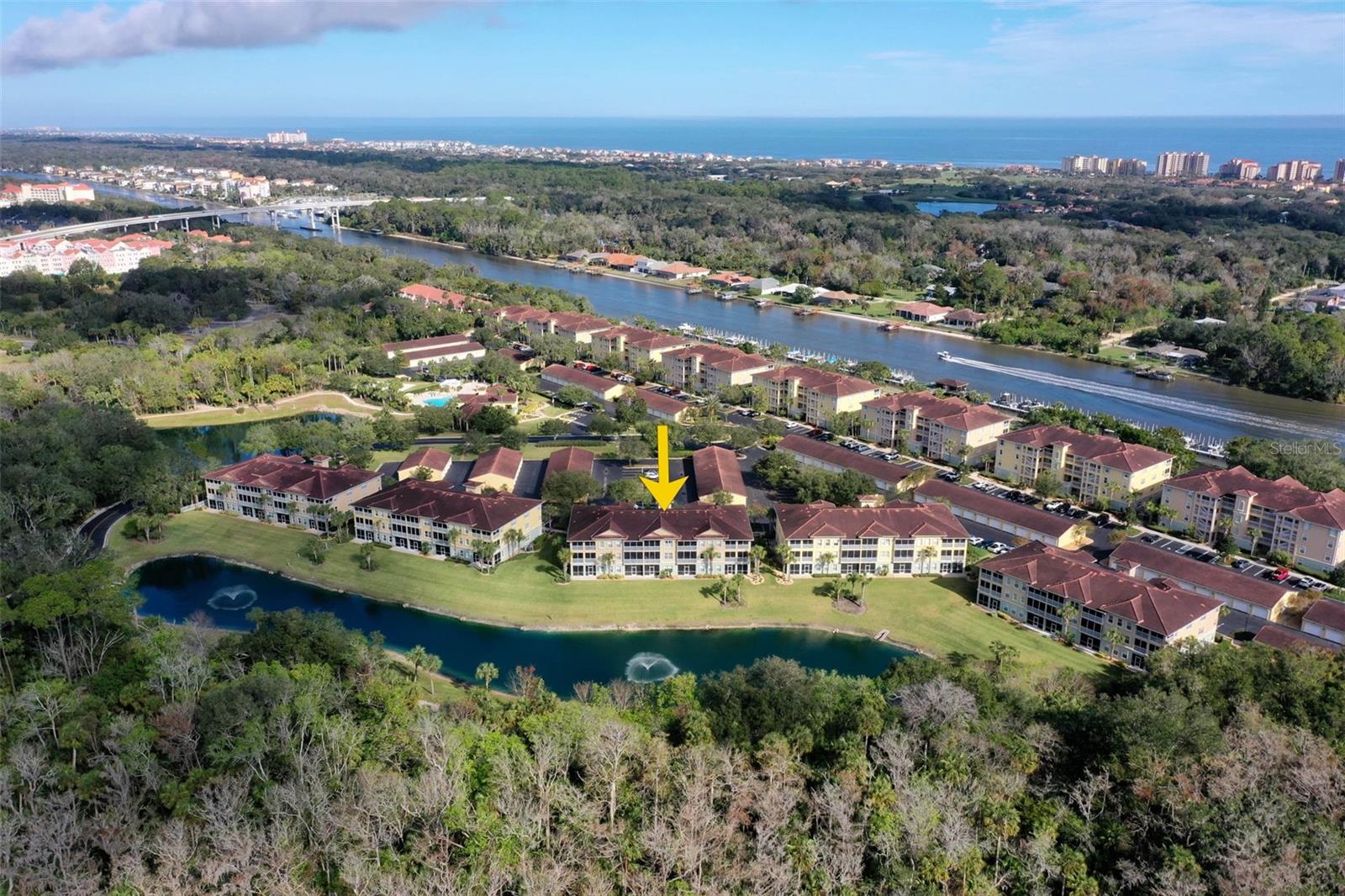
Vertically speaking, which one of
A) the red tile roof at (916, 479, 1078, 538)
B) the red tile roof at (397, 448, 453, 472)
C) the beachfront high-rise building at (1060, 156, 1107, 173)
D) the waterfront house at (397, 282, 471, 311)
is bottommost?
the red tile roof at (916, 479, 1078, 538)

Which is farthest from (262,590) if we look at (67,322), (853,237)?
(853,237)

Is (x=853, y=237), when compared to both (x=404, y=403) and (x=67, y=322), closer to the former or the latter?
(x=404, y=403)

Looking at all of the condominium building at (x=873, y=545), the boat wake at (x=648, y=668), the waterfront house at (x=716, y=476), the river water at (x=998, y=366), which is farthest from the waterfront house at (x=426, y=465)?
the river water at (x=998, y=366)

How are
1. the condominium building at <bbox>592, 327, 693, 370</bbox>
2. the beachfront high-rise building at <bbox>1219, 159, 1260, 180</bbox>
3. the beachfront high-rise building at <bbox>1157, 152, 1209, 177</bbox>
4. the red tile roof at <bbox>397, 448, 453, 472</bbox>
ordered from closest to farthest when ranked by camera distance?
1. the red tile roof at <bbox>397, 448, 453, 472</bbox>
2. the condominium building at <bbox>592, 327, 693, 370</bbox>
3. the beachfront high-rise building at <bbox>1219, 159, 1260, 180</bbox>
4. the beachfront high-rise building at <bbox>1157, 152, 1209, 177</bbox>

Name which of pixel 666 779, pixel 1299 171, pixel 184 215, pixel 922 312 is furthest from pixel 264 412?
pixel 1299 171

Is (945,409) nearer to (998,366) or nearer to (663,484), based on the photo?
(663,484)

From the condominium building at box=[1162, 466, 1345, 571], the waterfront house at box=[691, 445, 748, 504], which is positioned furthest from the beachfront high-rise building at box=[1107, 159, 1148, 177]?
the waterfront house at box=[691, 445, 748, 504]

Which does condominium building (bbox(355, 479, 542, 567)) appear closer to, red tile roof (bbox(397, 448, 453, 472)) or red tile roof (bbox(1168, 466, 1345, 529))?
red tile roof (bbox(397, 448, 453, 472))
